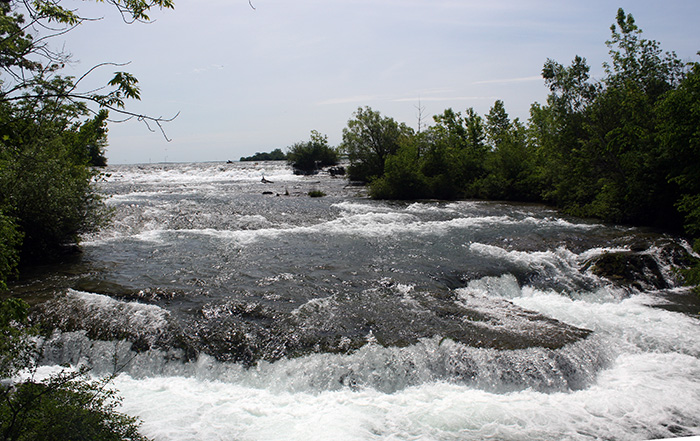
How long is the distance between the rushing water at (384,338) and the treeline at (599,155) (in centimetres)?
331

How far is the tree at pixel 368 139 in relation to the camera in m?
44.7

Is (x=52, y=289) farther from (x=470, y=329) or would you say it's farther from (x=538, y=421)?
(x=538, y=421)

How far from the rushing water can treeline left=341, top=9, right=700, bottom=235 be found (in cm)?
331

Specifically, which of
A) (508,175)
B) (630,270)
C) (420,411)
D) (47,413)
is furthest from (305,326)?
(508,175)

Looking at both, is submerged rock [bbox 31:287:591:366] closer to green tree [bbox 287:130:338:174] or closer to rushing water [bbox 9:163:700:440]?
rushing water [bbox 9:163:700:440]

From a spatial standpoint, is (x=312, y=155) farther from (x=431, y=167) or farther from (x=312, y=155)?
(x=431, y=167)

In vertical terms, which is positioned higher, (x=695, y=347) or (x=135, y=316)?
(x=135, y=316)

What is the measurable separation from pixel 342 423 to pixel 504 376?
2.84 m

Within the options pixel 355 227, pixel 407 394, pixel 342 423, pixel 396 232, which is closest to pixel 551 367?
pixel 407 394

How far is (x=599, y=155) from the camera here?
21.2 m

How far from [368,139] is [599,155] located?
26645mm

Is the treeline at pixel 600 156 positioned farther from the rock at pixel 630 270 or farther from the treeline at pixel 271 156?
the treeline at pixel 271 156

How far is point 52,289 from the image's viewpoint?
10.2 meters

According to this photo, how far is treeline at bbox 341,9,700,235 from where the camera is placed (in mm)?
14281
